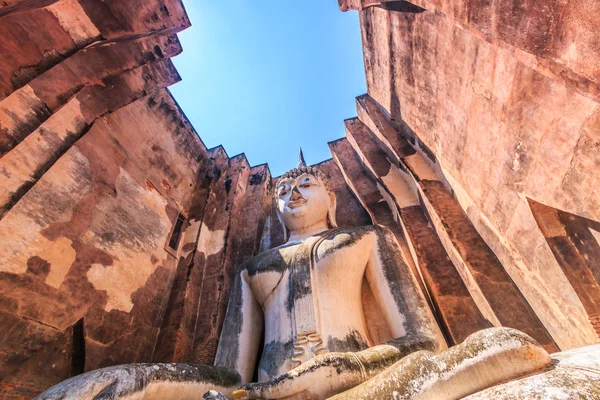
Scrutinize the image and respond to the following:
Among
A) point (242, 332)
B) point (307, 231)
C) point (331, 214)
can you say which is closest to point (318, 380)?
point (242, 332)

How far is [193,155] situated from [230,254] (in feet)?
7.92

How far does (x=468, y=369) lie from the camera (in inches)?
45.5

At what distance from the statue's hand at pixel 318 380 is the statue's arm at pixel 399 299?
1.39ft

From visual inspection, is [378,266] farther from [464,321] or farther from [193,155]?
[193,155]

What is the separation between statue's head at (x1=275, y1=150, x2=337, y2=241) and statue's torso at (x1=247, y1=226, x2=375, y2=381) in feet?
1.48

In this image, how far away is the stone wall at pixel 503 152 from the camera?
1.80 meters

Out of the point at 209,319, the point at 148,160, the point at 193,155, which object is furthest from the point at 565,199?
the point at 193,155

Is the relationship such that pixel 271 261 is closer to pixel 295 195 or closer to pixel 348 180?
pixel 295 195

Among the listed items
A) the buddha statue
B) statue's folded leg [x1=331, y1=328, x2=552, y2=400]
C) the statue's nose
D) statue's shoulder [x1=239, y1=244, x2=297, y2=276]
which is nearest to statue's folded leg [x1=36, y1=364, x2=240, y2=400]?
the buddha statue

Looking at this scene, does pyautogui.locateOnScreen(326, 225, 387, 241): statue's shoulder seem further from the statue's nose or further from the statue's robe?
the statue's nose

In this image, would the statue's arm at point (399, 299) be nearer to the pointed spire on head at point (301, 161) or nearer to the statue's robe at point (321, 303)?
the statue's robe at point (321, 303)

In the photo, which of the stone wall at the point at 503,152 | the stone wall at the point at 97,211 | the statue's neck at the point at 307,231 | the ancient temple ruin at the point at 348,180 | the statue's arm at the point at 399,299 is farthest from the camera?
the statue's neck at the point at 307,231

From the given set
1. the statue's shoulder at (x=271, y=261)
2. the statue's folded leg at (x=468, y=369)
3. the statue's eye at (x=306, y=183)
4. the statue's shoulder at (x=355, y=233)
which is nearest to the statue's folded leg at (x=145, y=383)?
the statue's shoulder at (x=271, y=261)

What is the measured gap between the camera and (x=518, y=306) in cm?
278
